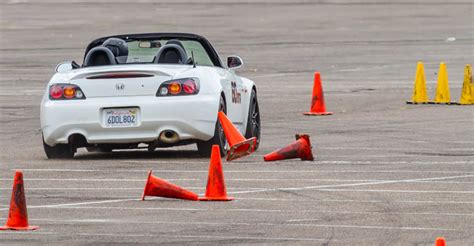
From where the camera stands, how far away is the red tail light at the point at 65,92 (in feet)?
48.6

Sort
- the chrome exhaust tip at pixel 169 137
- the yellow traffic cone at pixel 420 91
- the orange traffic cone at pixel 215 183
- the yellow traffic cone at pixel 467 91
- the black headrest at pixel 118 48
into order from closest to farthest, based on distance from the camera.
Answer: the orange traffic cone at pixel 215 183 → the chrome exhaust tip at pixel 169 137 → the black headrest at pixel 118 48 → the yellow traffic cone at pixel 467 91 → the yellow traffic cone at pixel 420 91

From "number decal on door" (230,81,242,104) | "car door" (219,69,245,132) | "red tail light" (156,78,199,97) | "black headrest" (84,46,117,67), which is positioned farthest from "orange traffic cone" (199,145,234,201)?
"number decal on door" (230,81,242,104)

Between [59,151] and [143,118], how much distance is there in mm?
1193

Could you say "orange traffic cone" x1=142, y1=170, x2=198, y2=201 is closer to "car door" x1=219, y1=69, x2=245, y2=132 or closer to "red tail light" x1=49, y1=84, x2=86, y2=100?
"red tail light" x1=49, y1=84, x2=86, y2=100

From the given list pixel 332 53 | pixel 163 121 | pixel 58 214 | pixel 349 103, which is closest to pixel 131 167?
pixel 163 121

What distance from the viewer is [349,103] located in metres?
22.9

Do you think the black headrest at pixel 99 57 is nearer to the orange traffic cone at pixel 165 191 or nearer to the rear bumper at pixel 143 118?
the rear bumper at pixel 143 118

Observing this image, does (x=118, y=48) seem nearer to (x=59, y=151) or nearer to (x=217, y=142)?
(x=59, y=151)

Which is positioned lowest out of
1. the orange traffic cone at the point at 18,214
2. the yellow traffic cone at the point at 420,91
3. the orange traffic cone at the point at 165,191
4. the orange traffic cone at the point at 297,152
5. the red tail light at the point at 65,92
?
the yellow traffic cone at the point at 420,91

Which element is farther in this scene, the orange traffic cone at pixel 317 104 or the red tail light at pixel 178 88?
the orange traffic cone at pixel 317 104

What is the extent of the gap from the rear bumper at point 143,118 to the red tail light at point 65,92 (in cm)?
7

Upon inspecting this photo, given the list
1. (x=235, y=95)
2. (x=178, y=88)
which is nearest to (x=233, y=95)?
(x=235, y=95)

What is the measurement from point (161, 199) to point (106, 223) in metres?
1.46

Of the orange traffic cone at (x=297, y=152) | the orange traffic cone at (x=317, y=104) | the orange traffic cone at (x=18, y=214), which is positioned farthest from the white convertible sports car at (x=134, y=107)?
the orange traffic cone at (x=317, y=104)
